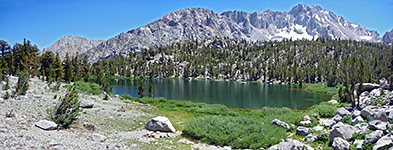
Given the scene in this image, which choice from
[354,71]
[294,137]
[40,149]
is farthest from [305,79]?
[40,149]

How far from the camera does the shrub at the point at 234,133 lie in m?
15.8

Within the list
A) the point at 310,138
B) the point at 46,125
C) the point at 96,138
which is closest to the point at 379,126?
the point at 310,138

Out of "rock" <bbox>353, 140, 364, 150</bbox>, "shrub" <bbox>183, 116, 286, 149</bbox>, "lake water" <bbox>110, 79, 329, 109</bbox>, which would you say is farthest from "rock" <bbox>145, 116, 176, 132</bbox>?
"lake water" <bbox>110, 79, 329, 109</bbox>

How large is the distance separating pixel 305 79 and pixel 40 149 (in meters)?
174

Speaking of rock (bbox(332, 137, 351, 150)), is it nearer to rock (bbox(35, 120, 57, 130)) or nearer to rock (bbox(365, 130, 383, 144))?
rock (bbox(365, 130, 383, 144))

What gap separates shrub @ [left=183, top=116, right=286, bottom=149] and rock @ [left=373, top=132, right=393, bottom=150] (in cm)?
569

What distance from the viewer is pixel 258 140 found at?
15977 millimetres

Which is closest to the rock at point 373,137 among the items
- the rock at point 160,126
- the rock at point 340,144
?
the rock at point 340,144

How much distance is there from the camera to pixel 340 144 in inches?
551

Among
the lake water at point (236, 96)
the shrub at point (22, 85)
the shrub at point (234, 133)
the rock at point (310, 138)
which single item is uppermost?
the shrub at point (22, 85)

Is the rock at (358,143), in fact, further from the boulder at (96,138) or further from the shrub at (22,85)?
the shrub at (22,85)

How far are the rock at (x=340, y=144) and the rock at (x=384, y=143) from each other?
4.90ft

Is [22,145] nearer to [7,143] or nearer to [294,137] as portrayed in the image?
[7,143]

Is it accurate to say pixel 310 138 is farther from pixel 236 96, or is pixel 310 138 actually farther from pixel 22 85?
pixel 236 96
